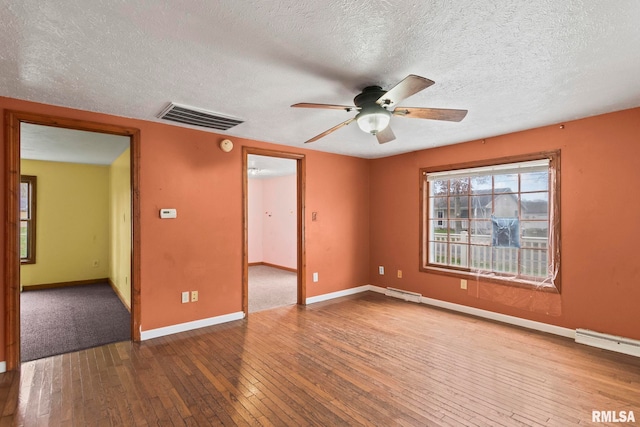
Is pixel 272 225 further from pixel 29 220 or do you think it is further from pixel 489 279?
pixel 489 279

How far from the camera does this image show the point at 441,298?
448 centimetres

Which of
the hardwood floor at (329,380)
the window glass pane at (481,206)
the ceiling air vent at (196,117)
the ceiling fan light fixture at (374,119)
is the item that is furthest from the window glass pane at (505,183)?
the ceiling air vent at (196,117)

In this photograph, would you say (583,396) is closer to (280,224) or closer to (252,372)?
(252,372)

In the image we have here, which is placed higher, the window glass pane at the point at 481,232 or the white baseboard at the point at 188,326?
the window glass pane at the point at 481,232

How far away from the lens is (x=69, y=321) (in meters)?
3.95

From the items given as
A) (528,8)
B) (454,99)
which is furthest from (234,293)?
(528,8)

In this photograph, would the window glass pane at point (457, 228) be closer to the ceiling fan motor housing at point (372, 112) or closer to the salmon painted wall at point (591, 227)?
the salmon painted wall at point (591, 227)

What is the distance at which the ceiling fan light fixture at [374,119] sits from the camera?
2303 mm

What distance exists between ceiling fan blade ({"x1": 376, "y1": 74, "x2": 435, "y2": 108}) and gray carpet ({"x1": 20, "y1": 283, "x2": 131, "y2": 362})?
353cm

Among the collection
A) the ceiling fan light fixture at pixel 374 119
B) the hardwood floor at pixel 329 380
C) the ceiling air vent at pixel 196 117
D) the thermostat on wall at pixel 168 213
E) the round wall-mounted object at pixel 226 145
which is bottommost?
the hardwood floor at pixel 329 380

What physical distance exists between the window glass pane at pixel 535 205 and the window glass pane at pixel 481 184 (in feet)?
1.41

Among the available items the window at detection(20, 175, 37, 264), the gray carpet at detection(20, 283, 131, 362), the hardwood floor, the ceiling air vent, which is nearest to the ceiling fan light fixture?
the ceiling air vent

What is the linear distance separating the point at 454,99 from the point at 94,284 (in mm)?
7032

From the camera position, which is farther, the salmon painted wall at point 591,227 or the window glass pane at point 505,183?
the window glass pane at point 505,183
